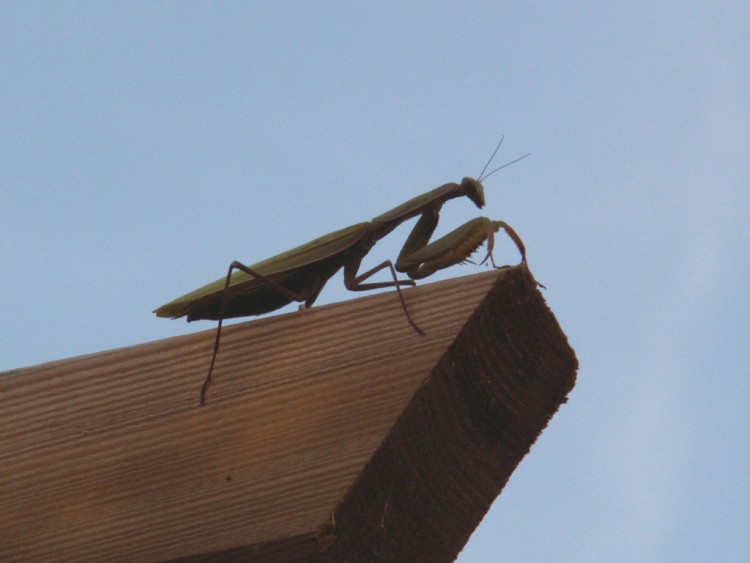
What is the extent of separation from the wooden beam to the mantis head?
1618 mm

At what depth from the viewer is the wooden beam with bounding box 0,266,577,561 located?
155 cm

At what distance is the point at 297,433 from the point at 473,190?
1897 mm

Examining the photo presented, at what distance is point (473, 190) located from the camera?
3395 mm

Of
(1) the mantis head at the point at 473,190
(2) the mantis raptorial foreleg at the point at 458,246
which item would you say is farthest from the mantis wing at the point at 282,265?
(2) the mantis raptorial foreleg at the point at 458,246

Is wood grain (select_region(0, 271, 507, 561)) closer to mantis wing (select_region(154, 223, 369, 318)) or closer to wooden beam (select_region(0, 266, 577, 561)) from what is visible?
wooden beam (select_region(0, 266, 577, 561))

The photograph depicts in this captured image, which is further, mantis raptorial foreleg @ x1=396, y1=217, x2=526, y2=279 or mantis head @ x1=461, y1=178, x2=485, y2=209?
mantis head @ x1=461, y1=178, x2=485, y2=209

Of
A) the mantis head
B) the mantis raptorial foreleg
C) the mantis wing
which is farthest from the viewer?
the mantis head

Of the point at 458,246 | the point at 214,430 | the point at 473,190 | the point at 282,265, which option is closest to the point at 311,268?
the point at 282,265

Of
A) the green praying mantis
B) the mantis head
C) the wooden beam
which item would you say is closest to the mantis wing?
the green praying mantis

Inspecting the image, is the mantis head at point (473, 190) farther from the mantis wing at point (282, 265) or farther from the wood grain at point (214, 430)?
the wood grain at point (214, 430)

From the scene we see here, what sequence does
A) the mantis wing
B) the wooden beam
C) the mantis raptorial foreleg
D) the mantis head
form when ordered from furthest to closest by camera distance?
the mantis head < the mantis wing < the mantis raptorial foreleg < the wooden beam

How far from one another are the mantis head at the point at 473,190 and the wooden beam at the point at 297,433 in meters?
1.62

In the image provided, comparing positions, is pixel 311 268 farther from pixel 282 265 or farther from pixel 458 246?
pixel 458 246

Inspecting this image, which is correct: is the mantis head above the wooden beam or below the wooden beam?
above
